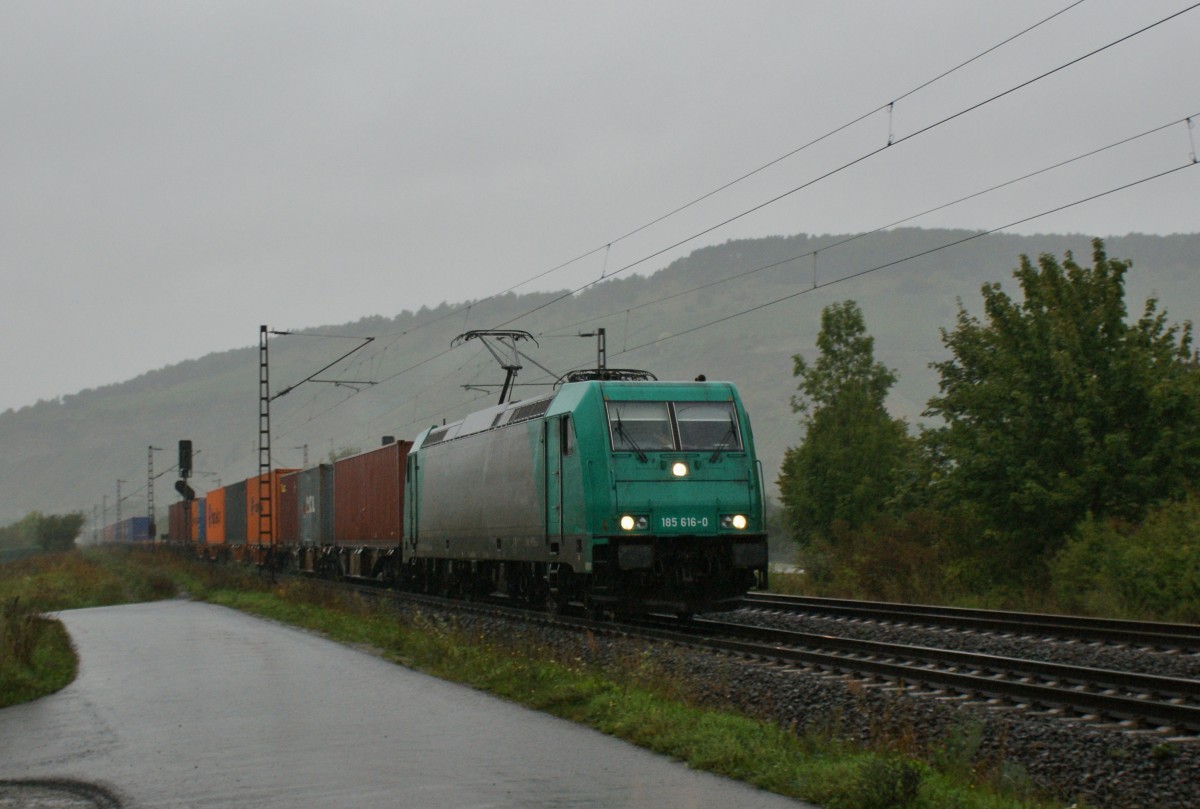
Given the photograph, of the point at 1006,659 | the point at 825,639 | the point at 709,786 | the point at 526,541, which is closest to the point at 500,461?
the point at 526,541

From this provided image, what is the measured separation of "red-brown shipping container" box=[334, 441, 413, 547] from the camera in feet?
108

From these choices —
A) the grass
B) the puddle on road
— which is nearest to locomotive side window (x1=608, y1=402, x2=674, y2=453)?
the grass

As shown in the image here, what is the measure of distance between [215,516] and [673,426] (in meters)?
51.7

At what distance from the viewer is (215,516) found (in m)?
66.7

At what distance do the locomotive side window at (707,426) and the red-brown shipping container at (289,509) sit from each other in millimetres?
30249

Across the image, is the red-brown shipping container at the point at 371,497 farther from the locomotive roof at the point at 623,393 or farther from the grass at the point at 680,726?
the locomotive roof at the point at 623,393

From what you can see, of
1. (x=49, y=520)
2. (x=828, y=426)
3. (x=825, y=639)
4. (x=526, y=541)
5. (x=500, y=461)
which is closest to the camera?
(x=825, y=639)

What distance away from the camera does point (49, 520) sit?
117375 millimetres

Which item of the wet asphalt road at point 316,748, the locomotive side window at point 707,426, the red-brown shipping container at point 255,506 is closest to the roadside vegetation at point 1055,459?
the locomotive side window at point 707,426

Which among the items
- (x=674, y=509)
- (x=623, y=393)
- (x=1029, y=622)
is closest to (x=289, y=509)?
(x=623, y=393)

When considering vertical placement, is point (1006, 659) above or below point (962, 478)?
below

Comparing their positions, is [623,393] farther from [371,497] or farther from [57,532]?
[57,532]

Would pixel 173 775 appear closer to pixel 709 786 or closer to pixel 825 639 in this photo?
pixel 709 786

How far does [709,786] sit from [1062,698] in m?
4.12
